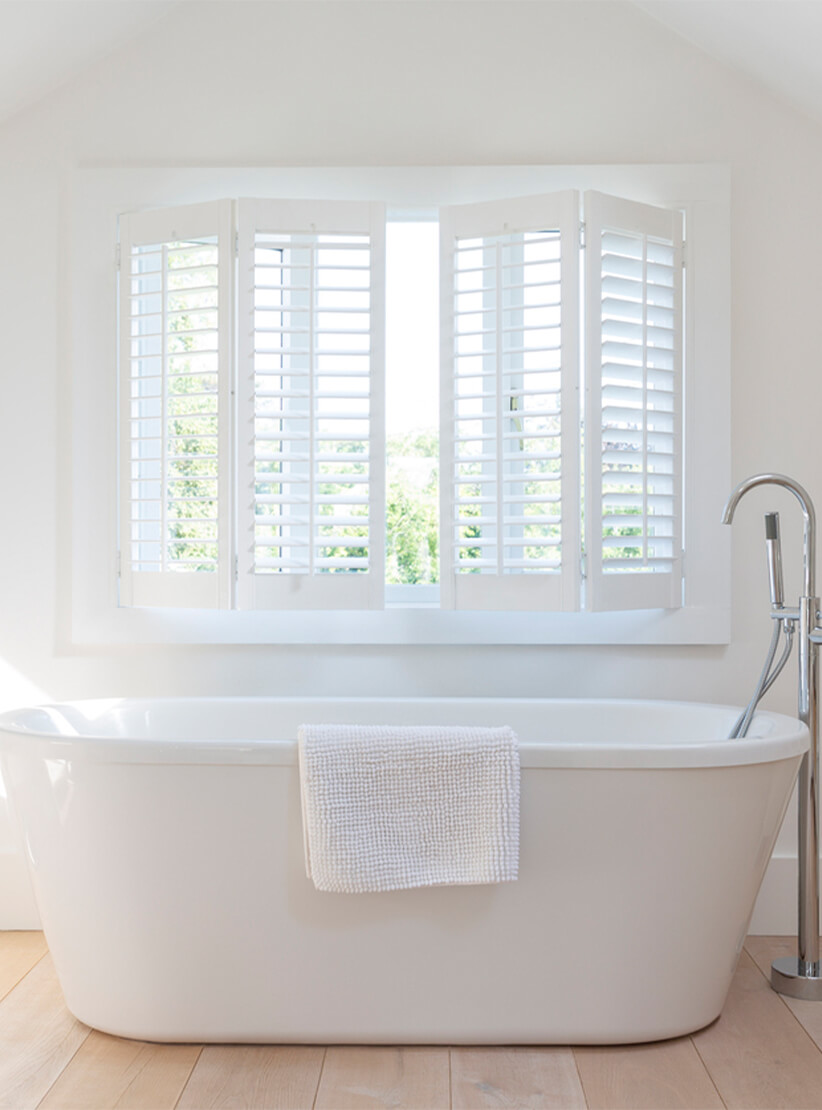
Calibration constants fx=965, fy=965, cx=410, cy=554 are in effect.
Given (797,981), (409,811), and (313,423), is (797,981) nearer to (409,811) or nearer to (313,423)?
(409,811)

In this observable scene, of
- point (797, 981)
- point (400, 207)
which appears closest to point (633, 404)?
point (400, 207)

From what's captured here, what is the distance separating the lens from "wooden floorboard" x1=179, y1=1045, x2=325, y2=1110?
5.82 ft

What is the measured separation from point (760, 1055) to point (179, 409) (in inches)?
82.3

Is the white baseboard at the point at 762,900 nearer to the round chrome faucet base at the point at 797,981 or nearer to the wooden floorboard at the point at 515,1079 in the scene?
the round chrome faucet base at the point at 797,981

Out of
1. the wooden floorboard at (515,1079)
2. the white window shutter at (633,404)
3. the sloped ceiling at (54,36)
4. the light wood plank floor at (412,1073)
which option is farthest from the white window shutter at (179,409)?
the wooden floorboard at (515,1079)

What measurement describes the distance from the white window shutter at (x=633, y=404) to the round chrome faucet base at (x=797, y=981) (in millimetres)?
939

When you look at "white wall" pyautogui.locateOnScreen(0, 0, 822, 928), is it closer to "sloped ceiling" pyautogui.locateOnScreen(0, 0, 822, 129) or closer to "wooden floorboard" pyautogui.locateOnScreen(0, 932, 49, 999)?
"sloped ceiling" pyautogui.locateOnScreen(0, 0, 822, 129)

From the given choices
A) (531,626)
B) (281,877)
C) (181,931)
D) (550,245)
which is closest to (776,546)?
(531,626)

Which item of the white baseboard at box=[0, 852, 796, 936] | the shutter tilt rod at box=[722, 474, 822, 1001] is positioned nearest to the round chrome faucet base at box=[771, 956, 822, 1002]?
the shutter tilt rod at box=[722, 474, 822, 1001]

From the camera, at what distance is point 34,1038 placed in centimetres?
202

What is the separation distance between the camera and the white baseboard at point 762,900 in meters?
2.64

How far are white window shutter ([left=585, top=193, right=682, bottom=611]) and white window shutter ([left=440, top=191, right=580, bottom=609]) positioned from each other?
0.06m

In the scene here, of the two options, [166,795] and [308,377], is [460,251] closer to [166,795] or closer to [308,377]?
[308,377]

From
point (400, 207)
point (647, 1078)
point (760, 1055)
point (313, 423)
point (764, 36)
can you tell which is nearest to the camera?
point (647, 1078)
